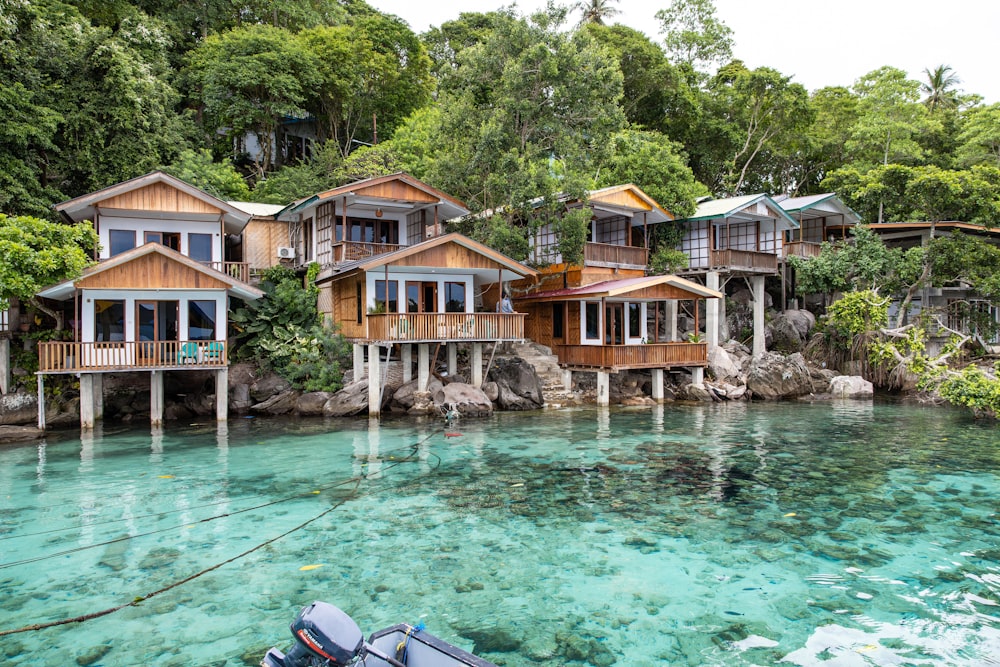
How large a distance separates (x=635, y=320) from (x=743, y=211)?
773 centimetres

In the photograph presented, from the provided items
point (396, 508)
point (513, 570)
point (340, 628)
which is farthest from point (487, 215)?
point (340, 628)

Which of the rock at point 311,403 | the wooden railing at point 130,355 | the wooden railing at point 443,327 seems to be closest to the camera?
the wooden railing at point 130,355

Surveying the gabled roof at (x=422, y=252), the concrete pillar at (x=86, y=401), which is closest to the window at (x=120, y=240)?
the concrete pillar at (x=86, y=401)

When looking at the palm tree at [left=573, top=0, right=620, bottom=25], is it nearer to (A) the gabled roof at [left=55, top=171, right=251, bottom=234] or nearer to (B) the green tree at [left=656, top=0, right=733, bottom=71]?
(B) the green tree at [left=656, top=0, right=733, bottom=71]

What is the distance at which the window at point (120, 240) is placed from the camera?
22703 mm

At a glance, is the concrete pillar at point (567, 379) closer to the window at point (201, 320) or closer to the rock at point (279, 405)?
the rock at point (279, 405)

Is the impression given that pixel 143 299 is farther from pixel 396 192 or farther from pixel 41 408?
pixel 396 192

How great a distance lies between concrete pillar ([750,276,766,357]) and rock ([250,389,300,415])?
64.4 feet

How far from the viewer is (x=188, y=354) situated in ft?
64.2

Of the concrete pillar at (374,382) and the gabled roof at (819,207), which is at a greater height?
the gabled roof at (819,207)

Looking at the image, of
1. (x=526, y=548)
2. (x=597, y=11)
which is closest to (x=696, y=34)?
(x=597, y=11)

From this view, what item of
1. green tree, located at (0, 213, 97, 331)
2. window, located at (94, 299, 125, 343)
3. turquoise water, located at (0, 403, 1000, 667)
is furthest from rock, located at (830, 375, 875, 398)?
green tree, located at (0, 213, 97, 331)

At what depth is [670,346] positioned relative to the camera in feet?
81.0

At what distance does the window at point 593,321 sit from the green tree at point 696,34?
79.5ft
